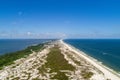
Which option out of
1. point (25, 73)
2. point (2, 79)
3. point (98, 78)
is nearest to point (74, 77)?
point (98, 78)

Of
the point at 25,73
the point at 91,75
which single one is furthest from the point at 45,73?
the point at 91,75

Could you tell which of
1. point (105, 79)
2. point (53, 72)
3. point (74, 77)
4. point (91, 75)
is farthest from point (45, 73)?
point (105, 79)

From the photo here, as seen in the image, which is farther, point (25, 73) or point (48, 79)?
point (25, 73)

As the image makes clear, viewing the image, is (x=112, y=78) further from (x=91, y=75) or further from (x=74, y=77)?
(x=74, y=77)

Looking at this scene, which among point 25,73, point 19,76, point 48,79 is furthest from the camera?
point 25,73

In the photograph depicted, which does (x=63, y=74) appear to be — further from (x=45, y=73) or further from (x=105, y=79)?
(x=105, y=79)

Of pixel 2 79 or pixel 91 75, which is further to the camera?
pixel 91 75

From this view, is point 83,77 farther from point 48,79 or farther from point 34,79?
point 34,79

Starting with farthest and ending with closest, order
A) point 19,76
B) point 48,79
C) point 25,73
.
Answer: point 25,73 < point 19,76 < point 48,79
